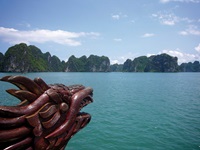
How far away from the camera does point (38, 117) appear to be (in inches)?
104

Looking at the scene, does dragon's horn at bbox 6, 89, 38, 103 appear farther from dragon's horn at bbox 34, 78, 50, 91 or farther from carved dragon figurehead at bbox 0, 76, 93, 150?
dragon's horn at bbox 34, 78, 50, 91

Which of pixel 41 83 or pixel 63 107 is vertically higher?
pixel 41 83

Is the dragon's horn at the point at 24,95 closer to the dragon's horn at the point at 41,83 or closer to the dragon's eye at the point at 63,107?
the dragon's horn at the point at 41,83

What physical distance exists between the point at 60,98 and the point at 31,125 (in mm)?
601

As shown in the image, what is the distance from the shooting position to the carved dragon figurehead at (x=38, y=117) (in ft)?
8.05

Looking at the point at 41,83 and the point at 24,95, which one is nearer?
the point at 24,95

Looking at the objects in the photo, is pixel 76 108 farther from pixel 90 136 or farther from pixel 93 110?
pixel 93 110

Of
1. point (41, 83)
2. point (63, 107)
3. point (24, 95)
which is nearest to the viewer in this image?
point (24, 95)

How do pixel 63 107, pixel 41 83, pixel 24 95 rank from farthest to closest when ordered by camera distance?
1. pixel 63 107
2. pixel 41 83
3. pixel 24 95

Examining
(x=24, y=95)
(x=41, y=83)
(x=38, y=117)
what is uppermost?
(x=41, y=83)

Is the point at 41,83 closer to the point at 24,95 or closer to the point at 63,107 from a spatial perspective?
the point at 24,95

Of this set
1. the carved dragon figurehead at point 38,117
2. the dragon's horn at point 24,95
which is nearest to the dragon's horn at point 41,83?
the carved dragon figurehead at point 38,117

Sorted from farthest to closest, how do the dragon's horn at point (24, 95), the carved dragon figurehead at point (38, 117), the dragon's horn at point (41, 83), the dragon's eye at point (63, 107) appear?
the dragon's eye at point (63, 107)
the dragon's horn at point (41, 83)
the dragon's horn at point (24, 95)
the carved dragon figurehead at point (38, 117)

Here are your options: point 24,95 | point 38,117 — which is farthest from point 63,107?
point 24,95
